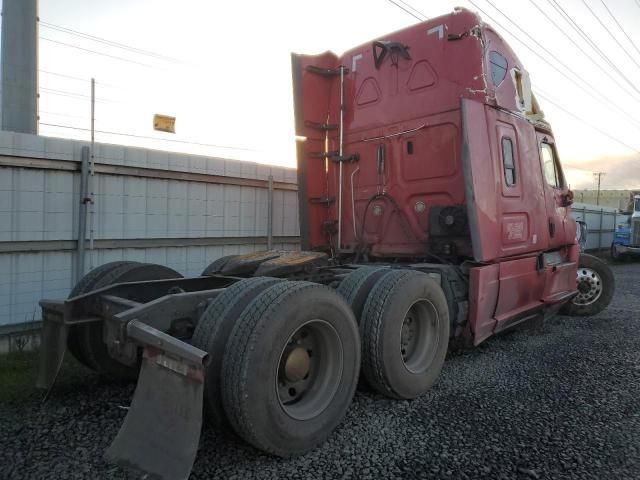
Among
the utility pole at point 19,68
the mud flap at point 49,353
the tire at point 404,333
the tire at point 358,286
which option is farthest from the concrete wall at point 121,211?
the tire at point 404,333

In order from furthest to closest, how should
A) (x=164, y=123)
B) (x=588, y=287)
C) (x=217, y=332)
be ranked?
(x=588, y=287)
(x=164, y=123)
(x=217, y=332)

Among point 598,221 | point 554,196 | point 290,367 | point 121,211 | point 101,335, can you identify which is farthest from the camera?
point 598,221

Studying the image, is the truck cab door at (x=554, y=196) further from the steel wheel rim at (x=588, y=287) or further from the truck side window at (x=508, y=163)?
the steel wheel rim at (x=588, y=287)

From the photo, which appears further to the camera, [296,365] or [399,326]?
[399,326]

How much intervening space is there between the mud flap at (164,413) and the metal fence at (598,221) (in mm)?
20289

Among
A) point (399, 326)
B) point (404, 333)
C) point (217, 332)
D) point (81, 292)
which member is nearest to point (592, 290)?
point (404, 333)

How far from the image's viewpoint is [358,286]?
12.8 feet

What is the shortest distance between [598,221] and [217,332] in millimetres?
23026

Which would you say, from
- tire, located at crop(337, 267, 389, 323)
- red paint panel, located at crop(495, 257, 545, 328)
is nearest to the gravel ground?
red paint panel, located at crop(495, 257, 545, 328)

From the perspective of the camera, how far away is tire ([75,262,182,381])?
3637 millimetres

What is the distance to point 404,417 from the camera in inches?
136

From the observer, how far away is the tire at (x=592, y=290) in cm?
730

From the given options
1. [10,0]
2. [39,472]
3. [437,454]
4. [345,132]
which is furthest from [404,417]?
[10,0]

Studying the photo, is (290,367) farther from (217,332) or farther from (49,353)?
(49,353)
